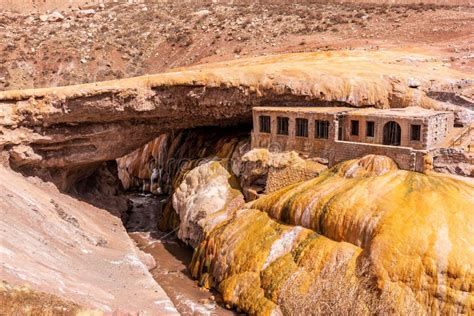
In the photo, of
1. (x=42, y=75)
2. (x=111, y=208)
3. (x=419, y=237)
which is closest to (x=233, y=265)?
(x=419, y=237)

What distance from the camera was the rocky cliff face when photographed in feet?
74.1

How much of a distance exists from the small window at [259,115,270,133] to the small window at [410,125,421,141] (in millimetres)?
10184

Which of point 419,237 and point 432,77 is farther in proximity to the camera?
point 432,77

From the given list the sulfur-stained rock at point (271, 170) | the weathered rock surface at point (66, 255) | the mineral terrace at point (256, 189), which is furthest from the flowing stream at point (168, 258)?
the sulfur-stained rock at point (271, 170)

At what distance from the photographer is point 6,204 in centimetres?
3136

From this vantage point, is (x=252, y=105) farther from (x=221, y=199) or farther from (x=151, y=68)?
(x=151, y=68)

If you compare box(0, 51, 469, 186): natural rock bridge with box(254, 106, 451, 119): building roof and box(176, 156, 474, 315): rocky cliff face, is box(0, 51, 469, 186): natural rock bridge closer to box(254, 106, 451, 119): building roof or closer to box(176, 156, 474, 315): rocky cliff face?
box(254, 106, 451, 119): building roof

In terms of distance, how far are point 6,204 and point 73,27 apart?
5967 cm

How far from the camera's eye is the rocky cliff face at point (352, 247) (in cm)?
2258

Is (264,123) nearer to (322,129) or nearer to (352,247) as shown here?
(322,129)

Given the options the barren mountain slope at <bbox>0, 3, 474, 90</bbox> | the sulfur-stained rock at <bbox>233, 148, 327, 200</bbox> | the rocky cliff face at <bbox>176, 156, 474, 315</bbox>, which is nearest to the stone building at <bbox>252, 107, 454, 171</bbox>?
the sulfur-stained rock at <bbox>233, 148, 327, 200</bbox>

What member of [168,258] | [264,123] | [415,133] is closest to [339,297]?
[415,133]

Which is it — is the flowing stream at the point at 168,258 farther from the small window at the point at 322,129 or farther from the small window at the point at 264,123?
the small window at the point at 322,129

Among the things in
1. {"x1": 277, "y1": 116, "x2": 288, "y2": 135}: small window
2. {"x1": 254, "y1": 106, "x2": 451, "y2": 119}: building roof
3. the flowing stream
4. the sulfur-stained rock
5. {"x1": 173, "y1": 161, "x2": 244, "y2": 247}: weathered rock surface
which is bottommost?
→ the flowing stream
